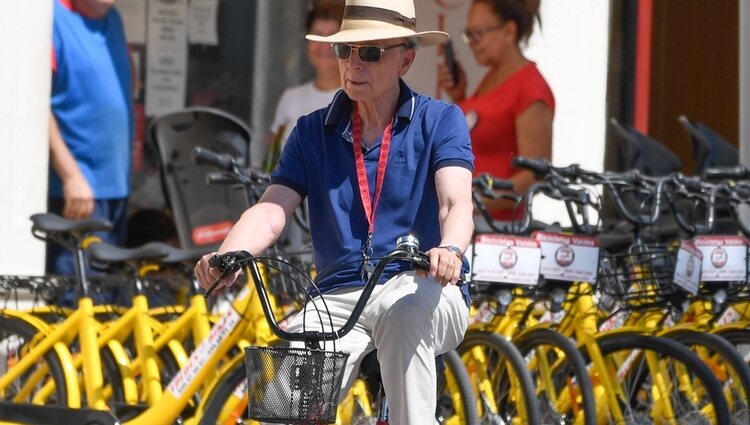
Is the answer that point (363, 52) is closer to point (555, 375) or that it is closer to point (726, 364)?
point (555, 375)

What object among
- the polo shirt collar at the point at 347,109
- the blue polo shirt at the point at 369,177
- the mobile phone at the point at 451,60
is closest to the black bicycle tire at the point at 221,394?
the blue polo shirt at the point at 369,177

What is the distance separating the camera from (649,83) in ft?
38.4

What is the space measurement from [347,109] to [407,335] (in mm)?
764

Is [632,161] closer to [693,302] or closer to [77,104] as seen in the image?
[693,302]

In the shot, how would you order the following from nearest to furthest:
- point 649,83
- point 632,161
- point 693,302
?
point 693,302
point 632,161
point 649,83

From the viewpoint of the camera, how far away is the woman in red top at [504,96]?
9.93 meters

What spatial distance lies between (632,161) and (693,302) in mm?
2064

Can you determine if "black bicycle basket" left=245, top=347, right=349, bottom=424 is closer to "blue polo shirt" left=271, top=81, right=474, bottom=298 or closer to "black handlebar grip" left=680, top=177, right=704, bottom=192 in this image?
"blue polo shirt" left=271, top=81, right=474, bottom=298

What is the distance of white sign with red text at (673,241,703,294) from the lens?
19.9ft

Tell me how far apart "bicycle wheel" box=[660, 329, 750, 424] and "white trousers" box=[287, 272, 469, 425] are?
5.56ft

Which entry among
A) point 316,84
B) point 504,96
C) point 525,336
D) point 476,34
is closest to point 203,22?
point 316,84

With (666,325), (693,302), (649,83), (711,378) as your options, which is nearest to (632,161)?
(666,325)

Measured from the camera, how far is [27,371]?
690 centimetres

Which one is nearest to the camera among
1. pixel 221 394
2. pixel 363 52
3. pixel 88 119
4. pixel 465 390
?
pixel 363 52
